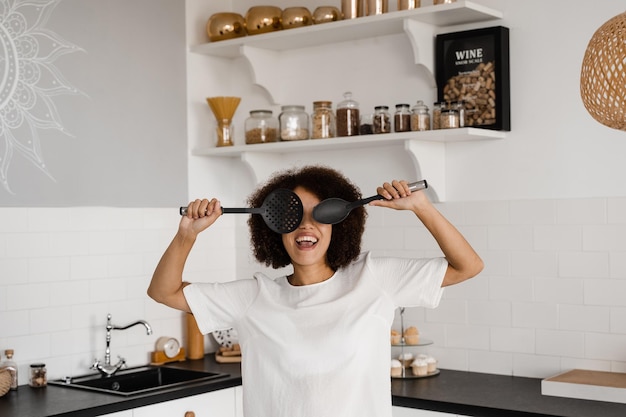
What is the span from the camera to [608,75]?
80.4 inches

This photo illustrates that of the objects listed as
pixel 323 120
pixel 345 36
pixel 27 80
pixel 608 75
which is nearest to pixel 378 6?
pixel 345 36

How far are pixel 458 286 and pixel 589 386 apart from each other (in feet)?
2.51

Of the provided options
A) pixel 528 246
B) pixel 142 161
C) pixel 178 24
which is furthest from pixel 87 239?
pixel 528 246

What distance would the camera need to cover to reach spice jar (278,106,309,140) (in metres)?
4.06

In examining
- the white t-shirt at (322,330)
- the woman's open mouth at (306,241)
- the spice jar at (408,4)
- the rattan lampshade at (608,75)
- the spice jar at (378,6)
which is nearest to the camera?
the rattan lampshade at (608,75)

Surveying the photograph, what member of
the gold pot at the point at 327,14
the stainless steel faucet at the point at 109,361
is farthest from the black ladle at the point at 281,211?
the gold pot at the point at 327,14

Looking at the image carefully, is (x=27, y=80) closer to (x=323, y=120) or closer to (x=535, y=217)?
(x=323, y=120)

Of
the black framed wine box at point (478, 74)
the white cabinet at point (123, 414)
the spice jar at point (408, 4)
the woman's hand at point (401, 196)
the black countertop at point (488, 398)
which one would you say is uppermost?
the spice jar at point (408, 4)

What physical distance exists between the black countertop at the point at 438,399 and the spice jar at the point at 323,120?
107 cm

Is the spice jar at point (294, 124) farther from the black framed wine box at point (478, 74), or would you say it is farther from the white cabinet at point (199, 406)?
the white cabinet at point (199, 406)

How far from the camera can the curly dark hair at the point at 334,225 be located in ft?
7.71

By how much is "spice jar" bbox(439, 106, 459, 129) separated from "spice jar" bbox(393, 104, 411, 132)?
0.54 feet

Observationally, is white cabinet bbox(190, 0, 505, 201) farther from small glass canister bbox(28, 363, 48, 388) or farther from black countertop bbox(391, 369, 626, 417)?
small glass canister bbox(28, 363, 48, 388)

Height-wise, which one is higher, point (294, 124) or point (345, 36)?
point (345, 36)
